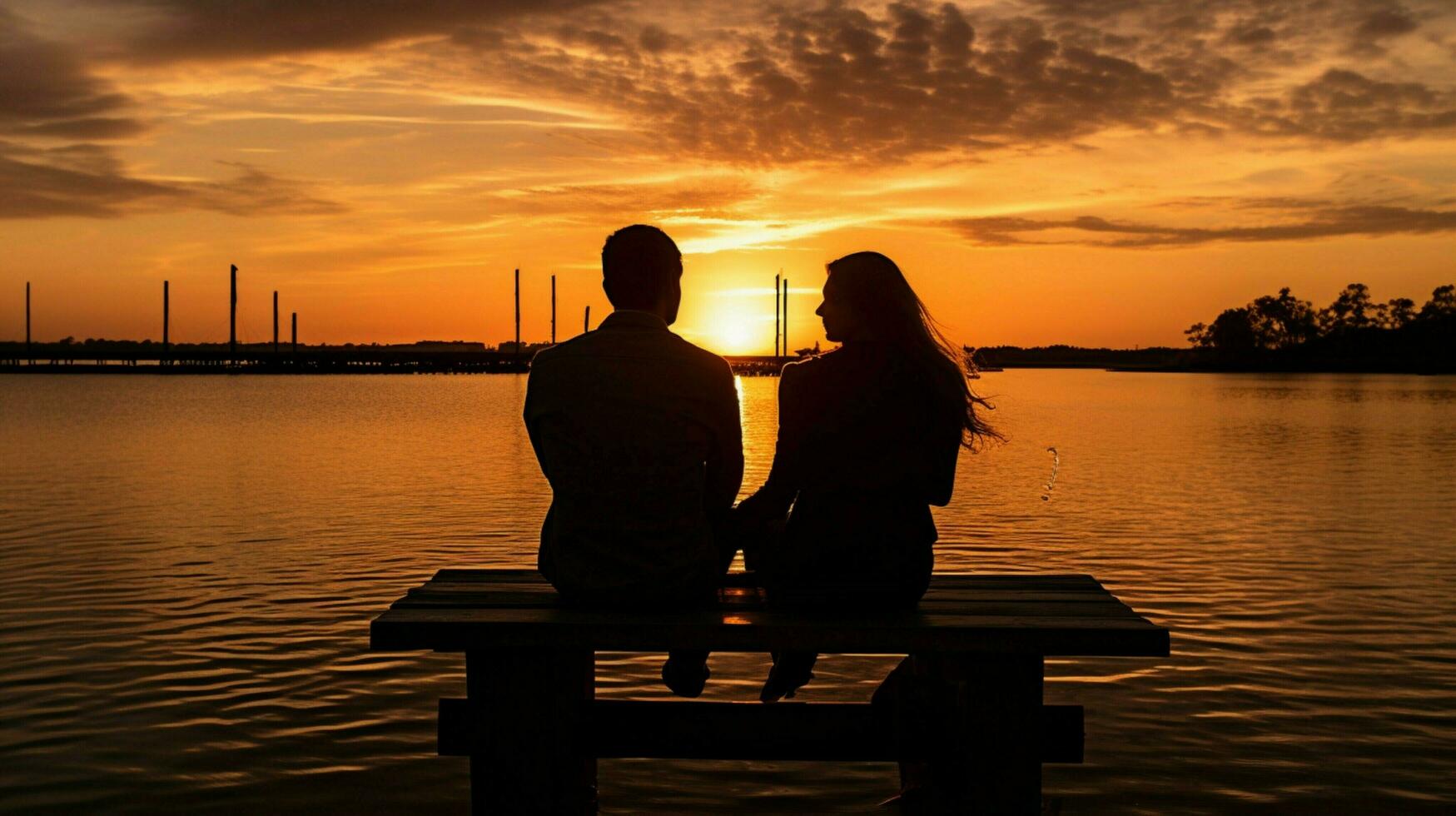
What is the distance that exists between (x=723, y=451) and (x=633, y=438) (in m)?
0.35

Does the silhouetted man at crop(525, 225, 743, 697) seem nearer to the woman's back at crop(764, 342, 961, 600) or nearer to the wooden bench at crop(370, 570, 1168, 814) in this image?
the wooden bench at crop(370, 570, 1168, 814)

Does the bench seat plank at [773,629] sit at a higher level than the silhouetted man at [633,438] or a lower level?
lower

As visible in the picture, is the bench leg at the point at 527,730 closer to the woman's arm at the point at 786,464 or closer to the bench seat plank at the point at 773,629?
the bench seat plank at the point at 773,629

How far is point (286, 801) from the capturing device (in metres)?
6.37

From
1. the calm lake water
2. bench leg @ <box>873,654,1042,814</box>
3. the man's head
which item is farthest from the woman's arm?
the calm lake water

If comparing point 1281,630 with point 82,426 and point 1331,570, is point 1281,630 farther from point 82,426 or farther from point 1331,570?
point 82,426

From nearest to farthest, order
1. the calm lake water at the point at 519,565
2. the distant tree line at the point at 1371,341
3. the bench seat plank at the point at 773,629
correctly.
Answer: the bench seat plank at the point at 773,629 → the calm lake water at the point at 519,565 → the distant tree line at the point at 1371,341

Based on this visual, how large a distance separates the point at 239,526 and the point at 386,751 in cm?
1124

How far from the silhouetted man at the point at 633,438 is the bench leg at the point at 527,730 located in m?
0.32

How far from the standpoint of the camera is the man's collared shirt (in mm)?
4344

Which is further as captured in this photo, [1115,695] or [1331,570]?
[1331,570]

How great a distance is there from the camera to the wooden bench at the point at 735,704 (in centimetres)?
421

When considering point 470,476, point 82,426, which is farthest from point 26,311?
point 470,476

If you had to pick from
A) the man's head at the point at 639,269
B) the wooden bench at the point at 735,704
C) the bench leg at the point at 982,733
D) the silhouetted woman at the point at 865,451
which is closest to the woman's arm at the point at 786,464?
the silhouetted woman at the point at 865,451
